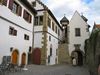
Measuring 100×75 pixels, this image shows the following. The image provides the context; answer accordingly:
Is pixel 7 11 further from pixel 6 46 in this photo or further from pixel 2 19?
pixel 6 46

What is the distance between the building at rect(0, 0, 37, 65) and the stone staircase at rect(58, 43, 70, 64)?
295 inches

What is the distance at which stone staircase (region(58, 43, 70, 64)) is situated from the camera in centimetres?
2670

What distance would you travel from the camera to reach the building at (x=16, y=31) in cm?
1433

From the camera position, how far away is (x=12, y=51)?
52.2ft

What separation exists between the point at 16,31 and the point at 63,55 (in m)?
12.4

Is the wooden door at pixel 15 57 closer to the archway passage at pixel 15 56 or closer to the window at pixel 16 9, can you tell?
the archway passage at pixel 15 56

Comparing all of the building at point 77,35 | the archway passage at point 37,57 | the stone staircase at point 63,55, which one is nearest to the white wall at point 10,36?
the archway passage at point 37,57

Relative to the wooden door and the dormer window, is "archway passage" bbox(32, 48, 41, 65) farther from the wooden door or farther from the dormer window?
the dormer window

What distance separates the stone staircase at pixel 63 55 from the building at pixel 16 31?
7.48 meters

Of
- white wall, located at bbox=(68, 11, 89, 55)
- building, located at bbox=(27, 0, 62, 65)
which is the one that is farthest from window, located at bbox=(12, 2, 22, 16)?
white wall, located at bbox=(68, 11, 89, 55)

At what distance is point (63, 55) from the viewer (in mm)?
26969

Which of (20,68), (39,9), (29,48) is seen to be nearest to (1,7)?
(20,68)

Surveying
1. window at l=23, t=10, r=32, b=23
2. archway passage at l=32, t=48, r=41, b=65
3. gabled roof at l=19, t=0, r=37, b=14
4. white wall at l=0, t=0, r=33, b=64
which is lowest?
archway passage at l=32, t=48, r=41, b=65

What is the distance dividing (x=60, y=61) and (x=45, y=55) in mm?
5986
